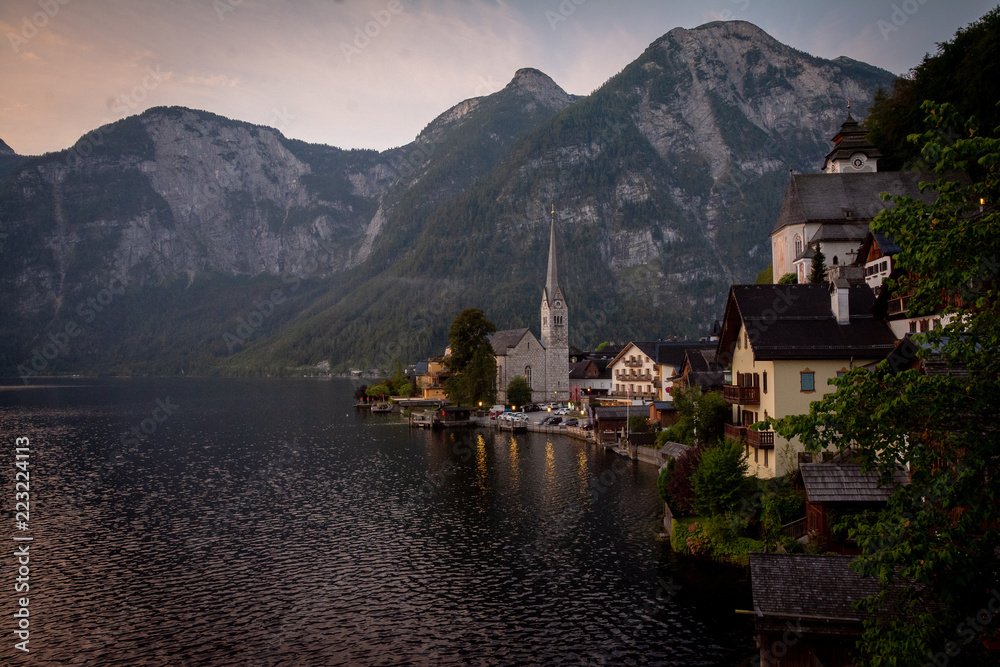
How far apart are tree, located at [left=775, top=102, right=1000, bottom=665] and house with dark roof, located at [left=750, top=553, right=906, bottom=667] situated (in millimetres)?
9092

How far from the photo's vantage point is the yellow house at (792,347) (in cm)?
4138

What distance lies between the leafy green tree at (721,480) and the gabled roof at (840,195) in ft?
166

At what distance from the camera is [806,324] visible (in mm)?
43062

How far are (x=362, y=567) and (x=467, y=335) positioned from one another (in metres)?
91.3

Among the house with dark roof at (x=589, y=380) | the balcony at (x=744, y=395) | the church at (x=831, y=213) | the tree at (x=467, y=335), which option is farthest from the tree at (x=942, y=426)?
the tree at (x=467, y=335)

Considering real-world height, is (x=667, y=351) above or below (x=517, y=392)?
above

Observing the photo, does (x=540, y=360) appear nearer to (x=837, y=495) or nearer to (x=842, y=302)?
(x=842, y=302)

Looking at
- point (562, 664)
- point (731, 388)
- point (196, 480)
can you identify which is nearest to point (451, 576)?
point (562, 664)

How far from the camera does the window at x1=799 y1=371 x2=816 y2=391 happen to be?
41562 millimetres

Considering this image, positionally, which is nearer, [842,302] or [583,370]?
[842,302]

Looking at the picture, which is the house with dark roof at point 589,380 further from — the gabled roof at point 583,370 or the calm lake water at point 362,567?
the calm lake water at point 362,567

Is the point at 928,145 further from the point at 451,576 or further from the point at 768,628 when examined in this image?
the point at 451,576

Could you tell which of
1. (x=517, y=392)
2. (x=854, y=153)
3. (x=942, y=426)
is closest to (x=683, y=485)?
(x=942, y=426)

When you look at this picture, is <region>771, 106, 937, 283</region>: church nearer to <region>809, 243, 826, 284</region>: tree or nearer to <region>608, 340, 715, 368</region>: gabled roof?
<region>809, 243, 826, 284</region>: tree
